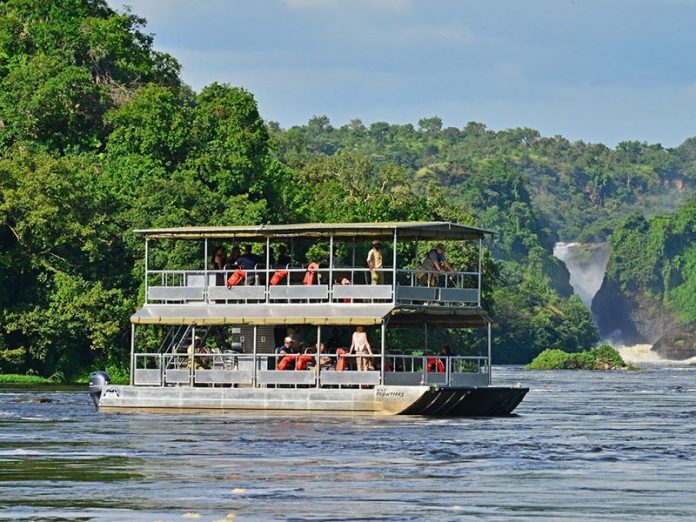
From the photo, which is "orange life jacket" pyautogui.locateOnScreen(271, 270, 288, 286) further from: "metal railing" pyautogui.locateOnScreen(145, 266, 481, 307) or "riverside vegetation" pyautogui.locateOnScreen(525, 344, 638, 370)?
"riverside vegetation" pyautogui.locateOnScreen(525, 344, 638, 370)

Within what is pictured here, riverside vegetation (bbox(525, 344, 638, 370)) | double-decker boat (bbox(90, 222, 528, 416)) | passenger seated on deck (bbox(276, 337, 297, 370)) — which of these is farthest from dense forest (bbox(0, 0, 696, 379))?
riverside vegetation (bbox(525, 344, 638, 370))

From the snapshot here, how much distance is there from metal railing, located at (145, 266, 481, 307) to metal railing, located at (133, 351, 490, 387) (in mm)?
1550

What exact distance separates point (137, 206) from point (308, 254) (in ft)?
28.3

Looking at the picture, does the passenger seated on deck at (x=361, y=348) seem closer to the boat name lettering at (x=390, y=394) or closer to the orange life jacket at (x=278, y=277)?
the boat name lettering at (x=390, y=394)

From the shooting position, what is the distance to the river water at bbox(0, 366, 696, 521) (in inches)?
1099

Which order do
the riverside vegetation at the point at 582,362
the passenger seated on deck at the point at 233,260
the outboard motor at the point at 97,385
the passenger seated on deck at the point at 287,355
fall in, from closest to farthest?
the passenger seated on deck at the point at 287,355, the passenger seated on deck at the point at 233,260, the outboard motor at the point at 97,385, the riverside vegetation at the point at 582,362

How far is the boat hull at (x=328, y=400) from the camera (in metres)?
47.7

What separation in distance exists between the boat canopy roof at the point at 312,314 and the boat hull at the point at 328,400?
1.85m

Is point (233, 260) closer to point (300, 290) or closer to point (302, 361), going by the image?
point (300, 290)

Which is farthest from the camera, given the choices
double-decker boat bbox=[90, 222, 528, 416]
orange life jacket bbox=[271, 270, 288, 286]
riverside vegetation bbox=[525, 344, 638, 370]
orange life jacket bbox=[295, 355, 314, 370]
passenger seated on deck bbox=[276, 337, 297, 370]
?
riverside vegetation bbox=[525, 344, 638, 370]

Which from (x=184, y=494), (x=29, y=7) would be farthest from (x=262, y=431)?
(x=29, y=7)

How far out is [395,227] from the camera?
48.2 metres

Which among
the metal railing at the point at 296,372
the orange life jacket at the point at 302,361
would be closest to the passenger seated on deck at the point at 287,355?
the metal railing at the point at 296,372

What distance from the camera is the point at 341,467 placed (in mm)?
34156
